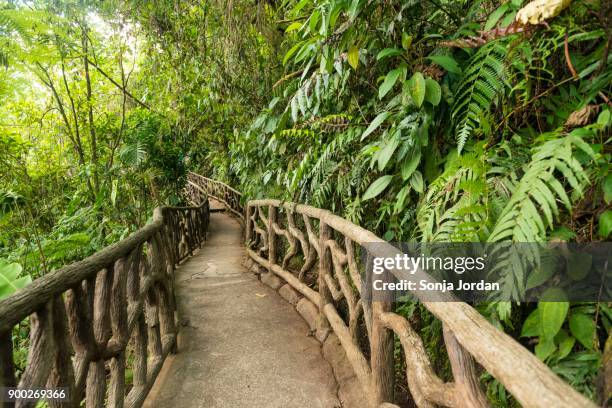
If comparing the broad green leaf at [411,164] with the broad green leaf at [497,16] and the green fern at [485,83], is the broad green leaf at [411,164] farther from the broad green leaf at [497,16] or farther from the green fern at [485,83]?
the broad green leaf at [497,16]

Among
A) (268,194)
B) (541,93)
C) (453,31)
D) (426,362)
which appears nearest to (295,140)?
(268,194)

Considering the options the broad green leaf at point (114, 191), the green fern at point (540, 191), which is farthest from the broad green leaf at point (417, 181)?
the broad green leaf at point (114, 191)

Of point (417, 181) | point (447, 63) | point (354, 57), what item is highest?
point (354, 57)

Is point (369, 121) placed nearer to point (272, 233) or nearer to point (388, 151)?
point (388, 151)

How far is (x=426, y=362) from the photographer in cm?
137

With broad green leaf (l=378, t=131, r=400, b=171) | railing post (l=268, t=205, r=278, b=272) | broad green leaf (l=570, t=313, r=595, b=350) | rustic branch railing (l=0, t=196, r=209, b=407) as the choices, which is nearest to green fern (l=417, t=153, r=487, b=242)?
broad green leaf (l=378, t=131, r=400, b=171)

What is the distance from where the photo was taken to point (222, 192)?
41.2 feet

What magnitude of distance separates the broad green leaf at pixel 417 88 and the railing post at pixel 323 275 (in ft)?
4.12

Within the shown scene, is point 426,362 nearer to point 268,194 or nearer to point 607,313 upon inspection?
point 607,313

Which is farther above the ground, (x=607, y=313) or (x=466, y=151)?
(x=466, y=151)

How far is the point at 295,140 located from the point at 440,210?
1.95 m

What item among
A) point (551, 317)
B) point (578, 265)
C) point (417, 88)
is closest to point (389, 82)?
point (417, 88)

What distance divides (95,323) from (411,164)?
5.99 feet

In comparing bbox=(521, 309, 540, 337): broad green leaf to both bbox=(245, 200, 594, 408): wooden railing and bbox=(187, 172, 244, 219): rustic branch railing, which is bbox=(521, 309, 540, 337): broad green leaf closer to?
bbox=(245, 200, 594, 408): wooden railing
